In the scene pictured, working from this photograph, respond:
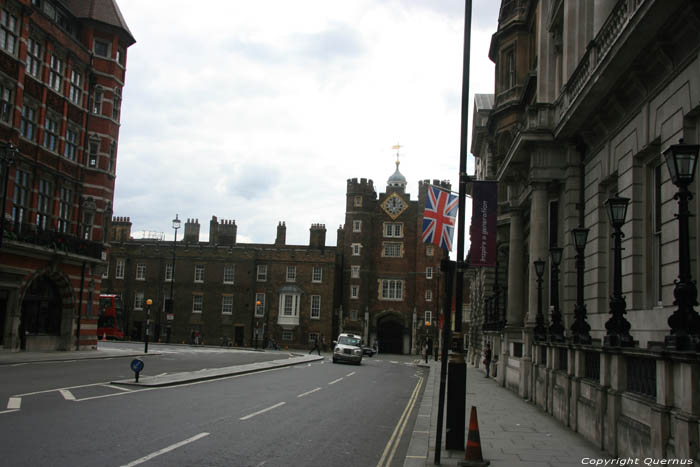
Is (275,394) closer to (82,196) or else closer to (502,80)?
(502,80)

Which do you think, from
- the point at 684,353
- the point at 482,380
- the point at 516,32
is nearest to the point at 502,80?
the point at 516,32

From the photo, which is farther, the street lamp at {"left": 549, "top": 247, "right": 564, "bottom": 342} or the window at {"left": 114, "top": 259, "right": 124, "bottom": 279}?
the window at {"left": 114, "top": 259, "right": 124, "bottom": 279}

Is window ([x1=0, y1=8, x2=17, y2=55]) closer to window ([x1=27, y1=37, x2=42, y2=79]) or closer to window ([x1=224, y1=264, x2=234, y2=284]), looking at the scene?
window ([x1=27, y1=37, x2=42, y2=79])

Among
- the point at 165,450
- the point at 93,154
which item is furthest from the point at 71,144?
the point at 165,450

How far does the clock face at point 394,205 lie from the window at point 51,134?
49706 millimetres

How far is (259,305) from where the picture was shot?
2997 inches

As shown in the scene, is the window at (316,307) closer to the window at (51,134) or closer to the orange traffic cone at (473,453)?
the window at (51,134)

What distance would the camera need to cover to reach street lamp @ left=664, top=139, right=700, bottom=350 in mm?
7934

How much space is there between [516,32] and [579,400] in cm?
2221

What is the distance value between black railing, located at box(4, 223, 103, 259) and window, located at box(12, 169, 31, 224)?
61cm

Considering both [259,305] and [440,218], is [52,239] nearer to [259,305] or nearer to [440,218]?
[440,218]

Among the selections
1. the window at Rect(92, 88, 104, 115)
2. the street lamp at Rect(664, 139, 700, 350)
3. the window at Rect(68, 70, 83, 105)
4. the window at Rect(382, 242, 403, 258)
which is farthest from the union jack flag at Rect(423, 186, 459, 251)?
the window at Rect(382, 242, 403, 258)

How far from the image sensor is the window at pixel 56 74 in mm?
34625

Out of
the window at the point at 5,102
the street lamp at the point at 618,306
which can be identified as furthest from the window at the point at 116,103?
the street lamp at the point at 618,306
